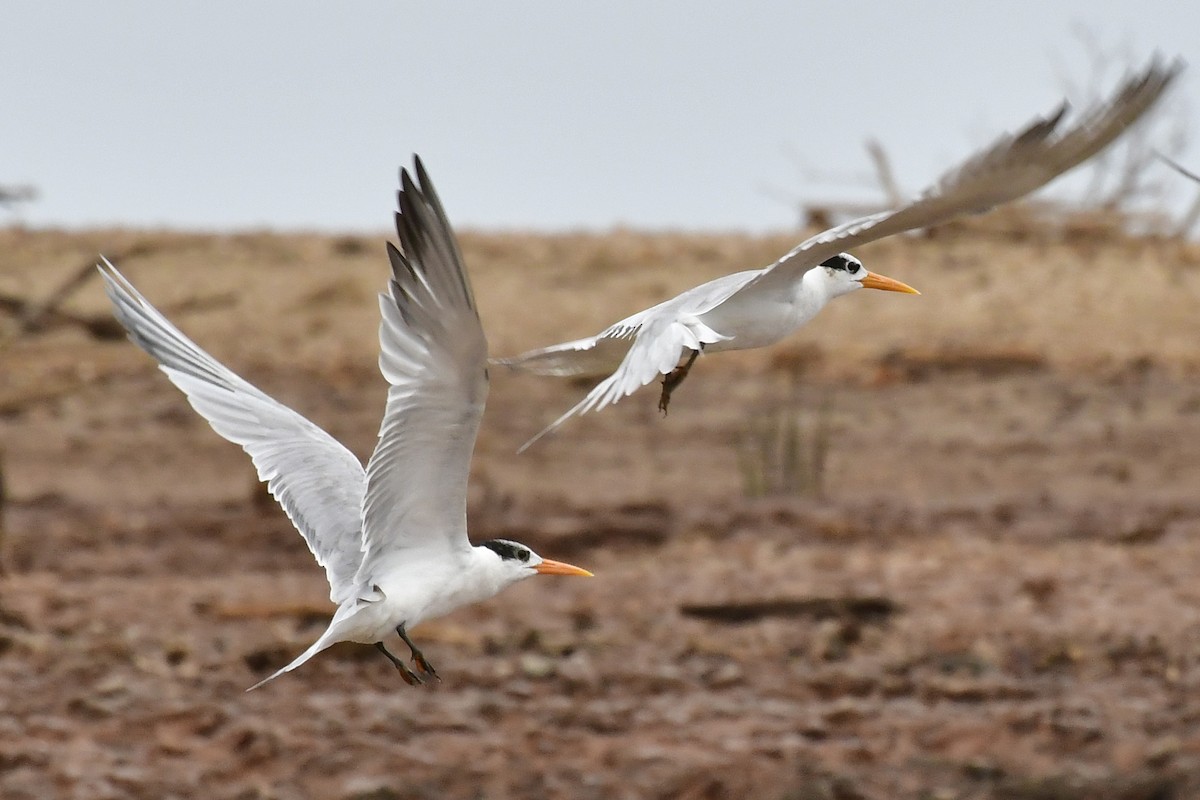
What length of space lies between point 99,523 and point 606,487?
12.5 ft

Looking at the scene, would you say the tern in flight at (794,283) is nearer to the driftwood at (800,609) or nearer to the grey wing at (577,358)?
the grey wing at (577,358)

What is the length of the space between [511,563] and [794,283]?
1.08 metres

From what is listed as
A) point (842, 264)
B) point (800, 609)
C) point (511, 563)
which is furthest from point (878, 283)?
point (800, 609)

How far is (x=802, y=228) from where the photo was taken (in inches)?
832

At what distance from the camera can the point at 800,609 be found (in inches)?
402

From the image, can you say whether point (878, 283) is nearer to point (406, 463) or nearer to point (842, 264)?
point (842, 264)

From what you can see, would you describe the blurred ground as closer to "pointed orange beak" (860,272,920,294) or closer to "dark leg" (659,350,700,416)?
"pointed orange beak" (860,272,920,294)

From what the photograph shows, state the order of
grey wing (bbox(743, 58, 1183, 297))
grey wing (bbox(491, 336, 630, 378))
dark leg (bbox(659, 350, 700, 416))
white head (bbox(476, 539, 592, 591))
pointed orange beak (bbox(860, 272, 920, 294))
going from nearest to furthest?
grey wing (bbox(743, 58, 1183, 297)) → dark leg (bbox(659, 350, 700, 416)) → grey wing (bbox(491, 336, 630, 378)) → white head (bbox(476, 539, 592, 591)) → pointed orange beak (bbox(860, 272, 920, 294))

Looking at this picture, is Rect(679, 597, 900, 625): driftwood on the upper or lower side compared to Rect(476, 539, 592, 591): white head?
lower

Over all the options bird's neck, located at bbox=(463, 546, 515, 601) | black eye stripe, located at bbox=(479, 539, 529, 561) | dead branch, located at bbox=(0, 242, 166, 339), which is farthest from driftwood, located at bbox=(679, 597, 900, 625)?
bird's neck, located at bbox=(463, 546, 515, 601)

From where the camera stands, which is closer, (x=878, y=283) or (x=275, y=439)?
(x=878, y=283)

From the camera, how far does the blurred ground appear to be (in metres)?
8.28

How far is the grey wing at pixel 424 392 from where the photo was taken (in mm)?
4918

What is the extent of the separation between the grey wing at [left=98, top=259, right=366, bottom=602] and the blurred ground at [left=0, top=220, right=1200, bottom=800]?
1.87 meters
